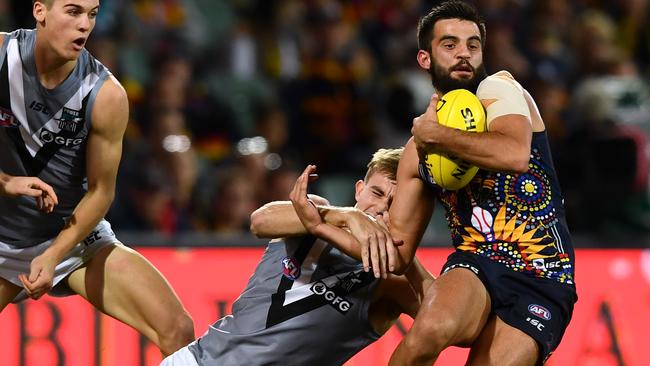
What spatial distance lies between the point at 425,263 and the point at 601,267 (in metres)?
1.10

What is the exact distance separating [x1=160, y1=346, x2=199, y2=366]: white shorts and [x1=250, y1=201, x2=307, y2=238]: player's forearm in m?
0.59

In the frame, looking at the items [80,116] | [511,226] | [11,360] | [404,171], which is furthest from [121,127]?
[11,360]

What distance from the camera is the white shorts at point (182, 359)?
195 inches

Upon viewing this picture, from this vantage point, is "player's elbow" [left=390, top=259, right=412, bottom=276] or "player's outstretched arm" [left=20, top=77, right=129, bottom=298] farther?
"player's outstretched arm" [left=20, top=77, right=129, bottom=298]

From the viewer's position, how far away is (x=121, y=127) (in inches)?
210

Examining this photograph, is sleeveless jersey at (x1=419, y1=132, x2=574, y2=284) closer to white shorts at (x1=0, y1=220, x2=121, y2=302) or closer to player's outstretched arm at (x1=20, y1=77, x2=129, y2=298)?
player's outstretched arm at (x1=20, y1=77, x2=129, y2=298)

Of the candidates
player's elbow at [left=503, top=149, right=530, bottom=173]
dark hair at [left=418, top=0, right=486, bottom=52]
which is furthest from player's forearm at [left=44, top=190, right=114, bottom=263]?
player's elbow at [left=503, top=149, right=530, bottom=173]

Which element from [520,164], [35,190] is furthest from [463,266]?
[35,190]

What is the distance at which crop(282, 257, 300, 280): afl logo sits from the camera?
4969 millimetres

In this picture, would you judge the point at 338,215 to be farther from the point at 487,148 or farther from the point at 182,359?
the point at 182,359

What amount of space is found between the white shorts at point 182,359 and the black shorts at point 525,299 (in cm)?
113

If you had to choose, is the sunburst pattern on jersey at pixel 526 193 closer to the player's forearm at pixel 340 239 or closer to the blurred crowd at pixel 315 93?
the player's forearm at pixel 340 239

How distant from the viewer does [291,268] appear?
498cm

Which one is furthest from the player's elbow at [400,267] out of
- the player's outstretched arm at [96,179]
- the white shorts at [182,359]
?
the player's outstretched arm at [96,179]
